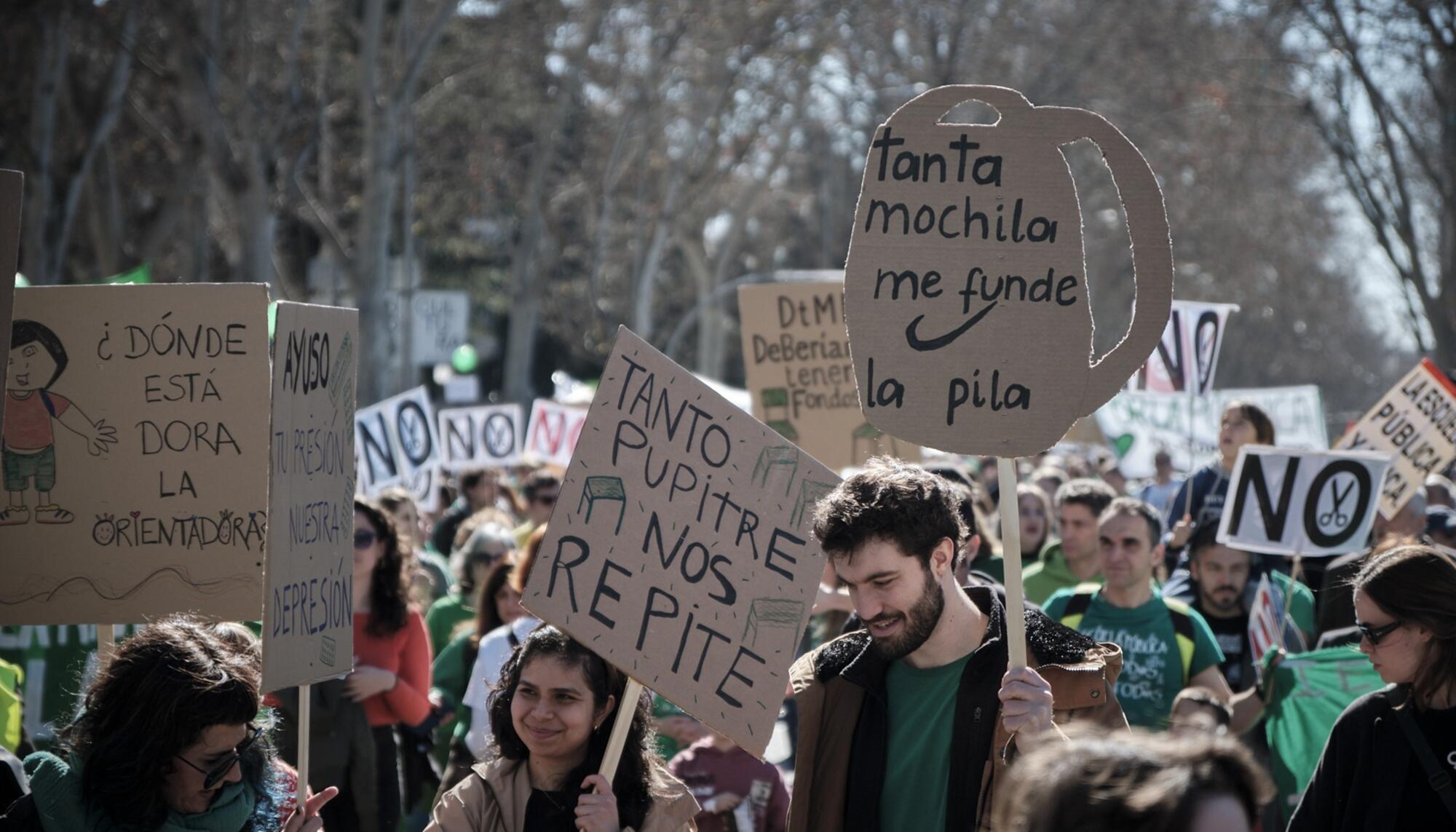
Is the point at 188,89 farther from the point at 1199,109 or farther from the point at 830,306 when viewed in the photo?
the point at 1199,109

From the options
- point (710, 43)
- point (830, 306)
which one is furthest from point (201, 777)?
point (710, 43)

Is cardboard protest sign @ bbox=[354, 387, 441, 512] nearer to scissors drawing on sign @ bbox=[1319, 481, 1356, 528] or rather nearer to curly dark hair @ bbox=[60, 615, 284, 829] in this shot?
scissors drawing on sign @ bbox=[1319, 481, 1356, 528]

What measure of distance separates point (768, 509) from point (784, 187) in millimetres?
43069

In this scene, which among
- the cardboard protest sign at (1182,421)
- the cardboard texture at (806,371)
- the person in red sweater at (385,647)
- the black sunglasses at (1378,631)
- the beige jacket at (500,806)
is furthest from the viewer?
the cardboard protest sign at (1182,421)

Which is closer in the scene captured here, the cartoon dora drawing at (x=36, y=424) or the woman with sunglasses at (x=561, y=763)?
the woman with sunglasses at (x=561, y=763)

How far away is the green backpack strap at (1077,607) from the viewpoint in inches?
225

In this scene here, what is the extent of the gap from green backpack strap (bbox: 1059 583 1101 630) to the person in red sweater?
2.13 metres

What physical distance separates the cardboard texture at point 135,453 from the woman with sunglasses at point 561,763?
0.97 m

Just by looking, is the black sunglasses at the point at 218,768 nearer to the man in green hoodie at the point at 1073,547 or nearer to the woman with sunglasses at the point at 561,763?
the woman with sunglasses at the point at 561,763

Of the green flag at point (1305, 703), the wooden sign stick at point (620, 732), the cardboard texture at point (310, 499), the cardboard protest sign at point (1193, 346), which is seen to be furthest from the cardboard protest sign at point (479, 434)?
the wooden sign stick at point (620, 732)

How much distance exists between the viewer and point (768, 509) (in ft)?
12.1

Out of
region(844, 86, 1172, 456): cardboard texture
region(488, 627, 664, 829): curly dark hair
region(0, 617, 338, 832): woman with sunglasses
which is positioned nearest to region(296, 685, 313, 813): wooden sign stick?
region(0, 617, 338, 832): woman with sunglasses

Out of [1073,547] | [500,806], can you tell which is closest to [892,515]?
[500,806]

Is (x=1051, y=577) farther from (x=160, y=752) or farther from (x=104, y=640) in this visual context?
(x=160, y=752)
